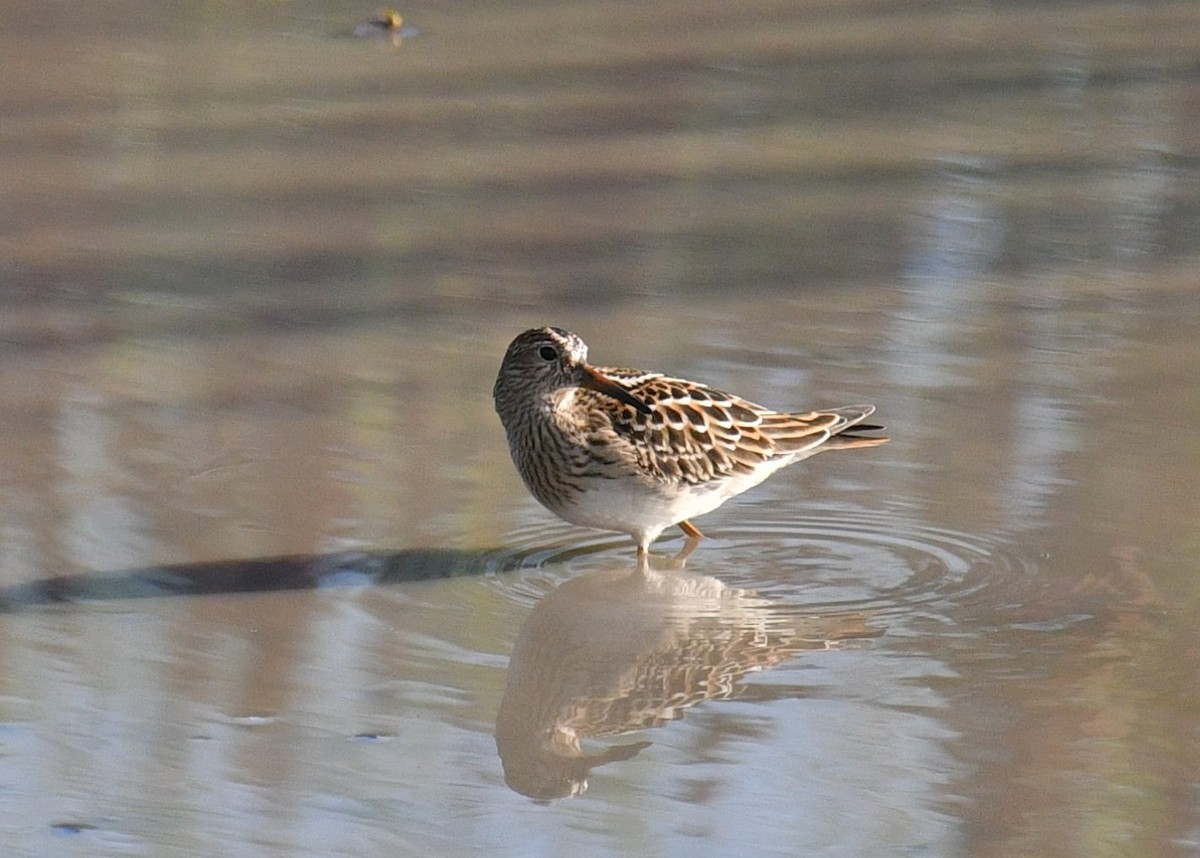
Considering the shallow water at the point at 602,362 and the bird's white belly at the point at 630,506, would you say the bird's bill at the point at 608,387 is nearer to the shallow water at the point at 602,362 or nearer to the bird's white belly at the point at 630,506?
the bird's white belly at the point at 630,506

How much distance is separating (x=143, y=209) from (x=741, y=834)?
19.8 ft

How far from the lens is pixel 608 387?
21.6 feet

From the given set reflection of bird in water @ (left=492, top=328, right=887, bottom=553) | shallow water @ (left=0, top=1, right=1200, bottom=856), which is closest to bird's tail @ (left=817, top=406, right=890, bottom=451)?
reflection of bird in water @ (left=492, top=328, right=887, bottom=553)

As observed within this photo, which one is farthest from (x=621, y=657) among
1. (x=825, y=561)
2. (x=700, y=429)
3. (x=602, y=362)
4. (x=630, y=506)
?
(x=602, y=362)

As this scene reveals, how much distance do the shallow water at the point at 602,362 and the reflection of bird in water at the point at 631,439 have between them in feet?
0.63

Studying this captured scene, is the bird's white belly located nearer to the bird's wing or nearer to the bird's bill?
the bird's wing

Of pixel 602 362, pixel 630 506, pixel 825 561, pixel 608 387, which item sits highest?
pixel 608 387

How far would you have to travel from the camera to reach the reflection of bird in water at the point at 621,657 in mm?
5164

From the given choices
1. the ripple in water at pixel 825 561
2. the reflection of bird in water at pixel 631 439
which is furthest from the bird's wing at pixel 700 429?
the ripple in water at pixel 825 561

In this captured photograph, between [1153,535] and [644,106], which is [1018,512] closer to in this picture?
[1153,535]

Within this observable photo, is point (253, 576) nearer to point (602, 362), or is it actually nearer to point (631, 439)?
point (631, 439)

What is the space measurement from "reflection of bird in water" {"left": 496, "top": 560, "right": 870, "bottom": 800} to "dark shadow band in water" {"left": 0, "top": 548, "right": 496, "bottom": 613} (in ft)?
1.22

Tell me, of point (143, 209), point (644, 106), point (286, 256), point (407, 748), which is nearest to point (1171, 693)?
point (407, 748)

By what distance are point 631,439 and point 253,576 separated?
1188 millimetres
